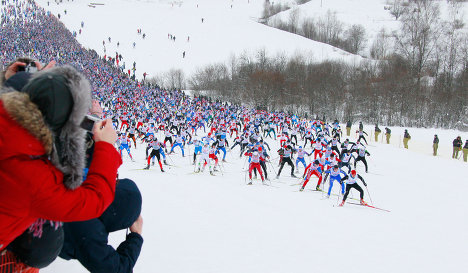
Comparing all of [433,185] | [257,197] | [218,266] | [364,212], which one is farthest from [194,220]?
[433,185]

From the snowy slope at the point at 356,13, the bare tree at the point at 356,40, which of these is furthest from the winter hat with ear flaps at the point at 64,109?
the snowy slope at the point at 356,13

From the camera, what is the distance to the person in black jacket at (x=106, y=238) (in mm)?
1625

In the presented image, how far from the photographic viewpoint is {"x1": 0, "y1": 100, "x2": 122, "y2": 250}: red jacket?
981 mm

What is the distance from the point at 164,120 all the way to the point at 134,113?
2.35 meters

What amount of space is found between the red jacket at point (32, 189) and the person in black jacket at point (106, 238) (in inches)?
17.2

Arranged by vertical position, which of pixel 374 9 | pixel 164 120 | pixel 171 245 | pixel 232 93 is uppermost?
pixel 374 9

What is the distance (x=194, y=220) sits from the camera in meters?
6.08

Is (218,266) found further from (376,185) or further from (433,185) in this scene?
(433,185)

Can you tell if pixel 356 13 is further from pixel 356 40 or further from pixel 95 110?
pixel 95 110

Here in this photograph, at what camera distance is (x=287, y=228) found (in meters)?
6.42

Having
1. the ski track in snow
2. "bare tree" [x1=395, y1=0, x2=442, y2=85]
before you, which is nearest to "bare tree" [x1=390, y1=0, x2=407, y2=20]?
"bare tree" [x1=395, y1=0, x2=442, y2=85]

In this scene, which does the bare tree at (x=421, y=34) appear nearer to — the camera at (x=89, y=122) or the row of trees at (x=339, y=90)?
the row of trees at (x=339, y=90)

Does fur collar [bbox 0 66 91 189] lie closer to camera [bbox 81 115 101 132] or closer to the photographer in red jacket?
the photographer in red jacket

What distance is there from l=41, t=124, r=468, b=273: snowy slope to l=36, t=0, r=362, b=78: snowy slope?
4355 cm
